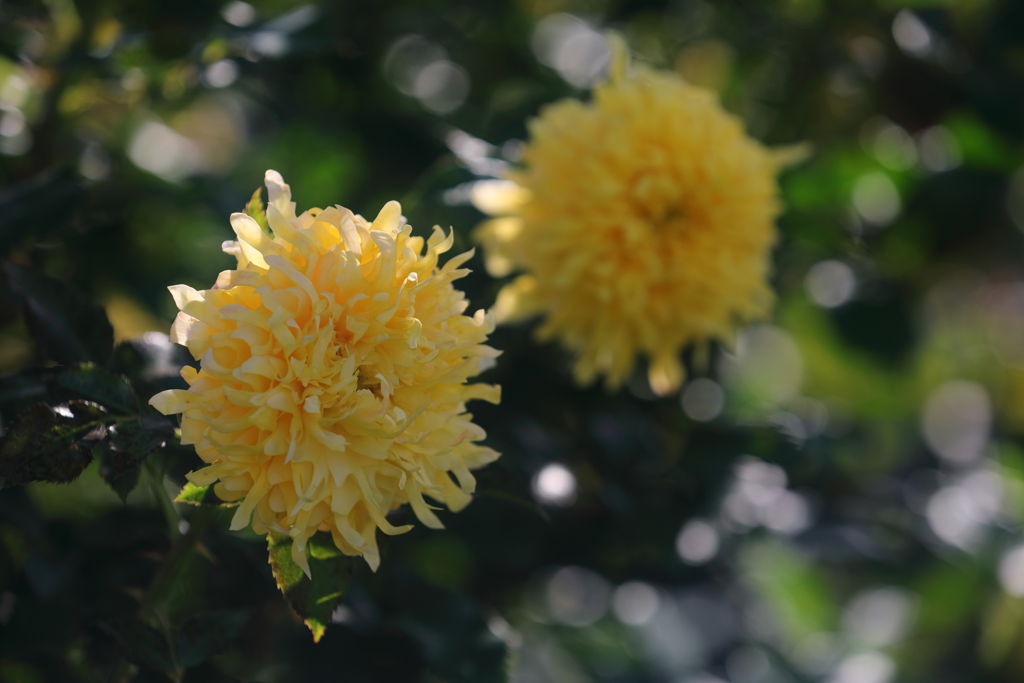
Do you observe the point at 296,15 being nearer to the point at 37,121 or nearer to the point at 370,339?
the point at 37,121

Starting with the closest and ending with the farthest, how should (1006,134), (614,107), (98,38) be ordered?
(614,107), (98,38), (1006,134)

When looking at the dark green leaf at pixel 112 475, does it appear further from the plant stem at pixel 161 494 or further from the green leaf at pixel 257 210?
the green leaf at pixel 257 210

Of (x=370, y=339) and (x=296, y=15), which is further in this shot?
(x=296, y=15)

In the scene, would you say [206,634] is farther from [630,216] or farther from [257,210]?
[630,216]

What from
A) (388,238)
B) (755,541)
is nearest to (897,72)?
(755,541)

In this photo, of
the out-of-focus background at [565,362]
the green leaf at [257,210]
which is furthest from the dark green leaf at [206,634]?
the green leaf at [257,210]

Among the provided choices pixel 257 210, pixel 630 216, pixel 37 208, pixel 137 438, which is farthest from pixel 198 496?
pixel 630 216
